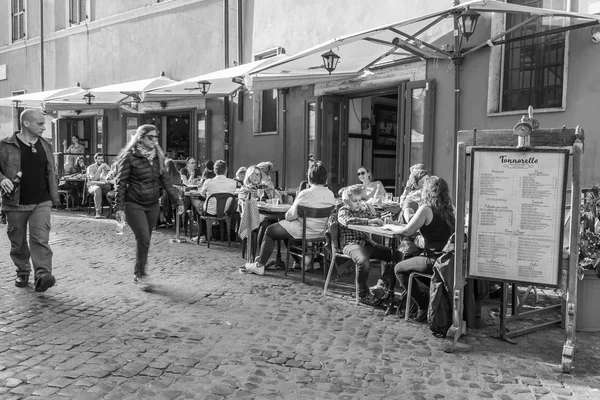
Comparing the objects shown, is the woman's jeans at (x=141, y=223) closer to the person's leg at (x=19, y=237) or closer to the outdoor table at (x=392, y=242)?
the person's leg at (x=19, y=237)

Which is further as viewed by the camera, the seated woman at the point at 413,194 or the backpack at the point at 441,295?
the seated woman at the point at 413,194

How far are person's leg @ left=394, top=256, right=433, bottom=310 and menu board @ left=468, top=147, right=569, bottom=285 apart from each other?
1.65ft

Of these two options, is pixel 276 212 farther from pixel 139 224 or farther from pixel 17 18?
pixel 17 18

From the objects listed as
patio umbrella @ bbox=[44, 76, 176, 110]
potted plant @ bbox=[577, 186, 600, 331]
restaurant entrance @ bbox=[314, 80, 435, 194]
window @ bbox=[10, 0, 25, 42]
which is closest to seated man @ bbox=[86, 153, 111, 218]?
patio umbrella @ bbox=[44, 76, 176, 110]

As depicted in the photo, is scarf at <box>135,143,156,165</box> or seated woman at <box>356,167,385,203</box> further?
A: seated woman at <box>356,167,385,203</box>

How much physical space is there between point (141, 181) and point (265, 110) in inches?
280

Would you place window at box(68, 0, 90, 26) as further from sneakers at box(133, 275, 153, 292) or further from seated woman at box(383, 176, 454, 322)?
seated woman at box(383, 176, 454, 322)

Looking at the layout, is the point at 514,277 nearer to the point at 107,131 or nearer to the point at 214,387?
the point at 214,387

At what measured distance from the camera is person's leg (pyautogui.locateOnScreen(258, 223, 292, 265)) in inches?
261

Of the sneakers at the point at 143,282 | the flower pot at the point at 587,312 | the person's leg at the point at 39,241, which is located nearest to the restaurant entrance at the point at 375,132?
the flower pot at the point at 587,312

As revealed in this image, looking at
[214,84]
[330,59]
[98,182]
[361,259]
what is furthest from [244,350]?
[98,182]

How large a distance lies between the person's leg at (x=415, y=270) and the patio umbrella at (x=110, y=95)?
8374mm

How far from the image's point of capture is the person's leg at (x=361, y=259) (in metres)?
5.57

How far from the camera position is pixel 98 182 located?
41.8 feet
